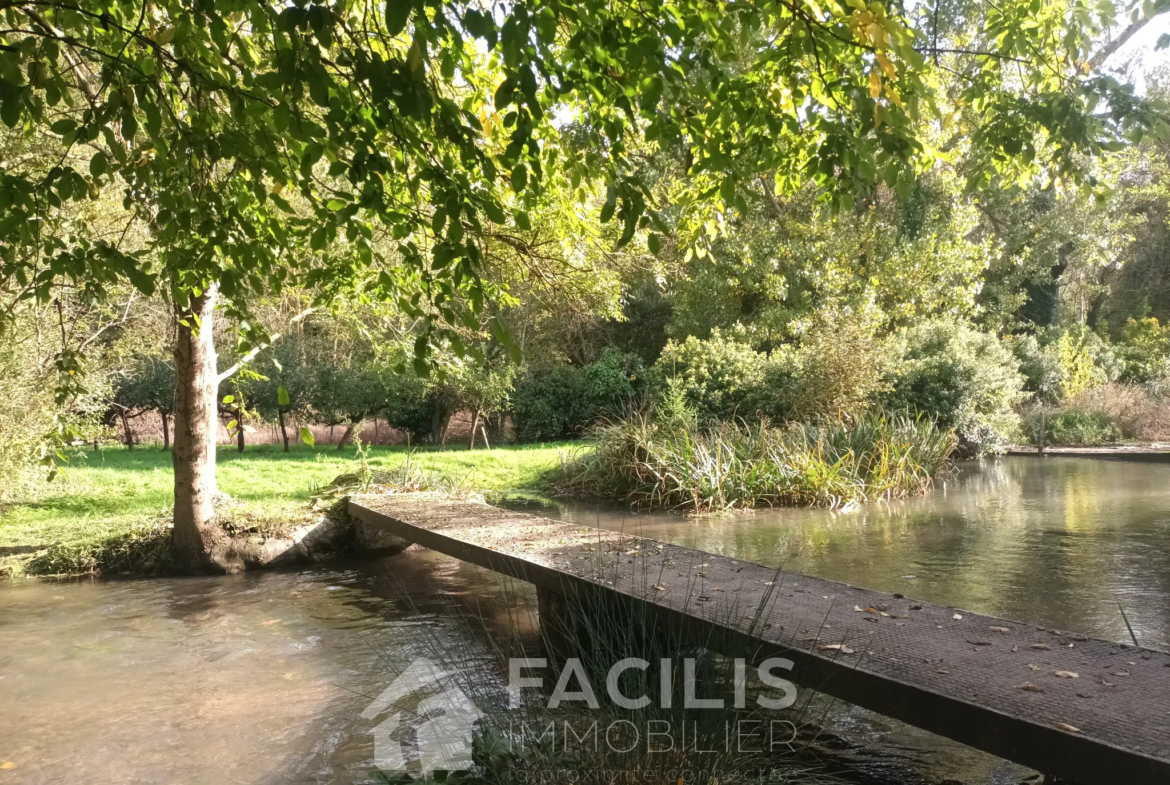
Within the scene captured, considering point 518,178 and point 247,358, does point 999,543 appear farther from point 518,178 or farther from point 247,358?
point 518,178

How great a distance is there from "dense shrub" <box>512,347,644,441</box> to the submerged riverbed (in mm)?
10014

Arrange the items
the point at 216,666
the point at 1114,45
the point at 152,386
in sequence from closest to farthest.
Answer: the point at 216,666
the point at 1114,45
the point at 152,386

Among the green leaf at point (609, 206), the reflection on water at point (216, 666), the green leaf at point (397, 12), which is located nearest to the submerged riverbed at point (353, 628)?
the reflection on water at point (216, 666)

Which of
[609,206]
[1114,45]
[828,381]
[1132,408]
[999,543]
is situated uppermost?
[1114,45]

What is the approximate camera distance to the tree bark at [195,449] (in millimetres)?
8078

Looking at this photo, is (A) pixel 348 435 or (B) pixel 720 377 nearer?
(B) pixel 720 377

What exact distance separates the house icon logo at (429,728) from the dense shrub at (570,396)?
1560 cm

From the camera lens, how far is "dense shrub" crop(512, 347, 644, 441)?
2022cm

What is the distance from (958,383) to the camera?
14656mm

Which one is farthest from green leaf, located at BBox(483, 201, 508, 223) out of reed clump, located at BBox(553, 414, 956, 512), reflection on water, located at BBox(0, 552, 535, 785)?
reed clump, located at BBox(553, 414, 956, 512)

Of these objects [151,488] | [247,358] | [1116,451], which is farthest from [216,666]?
[1116,451]

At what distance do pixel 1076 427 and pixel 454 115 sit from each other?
19.7m

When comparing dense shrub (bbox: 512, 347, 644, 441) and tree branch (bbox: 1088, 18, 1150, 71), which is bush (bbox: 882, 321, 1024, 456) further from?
dense shrub (bbox: 512, 347, 644, 441)

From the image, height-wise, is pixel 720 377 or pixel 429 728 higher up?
pixel 720 377
